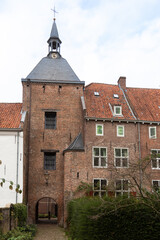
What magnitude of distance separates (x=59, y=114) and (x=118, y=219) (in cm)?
1562

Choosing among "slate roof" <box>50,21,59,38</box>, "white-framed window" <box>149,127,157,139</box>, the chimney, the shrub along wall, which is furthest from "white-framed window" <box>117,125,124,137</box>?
the shrub along wall

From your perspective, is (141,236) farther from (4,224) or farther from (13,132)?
(13,132)

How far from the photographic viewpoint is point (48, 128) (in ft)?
91.6

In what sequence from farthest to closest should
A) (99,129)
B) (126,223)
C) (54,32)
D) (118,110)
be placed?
(54,32) < (118,110) < (99,129) < (126,223)

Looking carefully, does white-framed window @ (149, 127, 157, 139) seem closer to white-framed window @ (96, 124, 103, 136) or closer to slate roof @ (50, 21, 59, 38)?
white-framed window @ (96, 124, 103, 136)

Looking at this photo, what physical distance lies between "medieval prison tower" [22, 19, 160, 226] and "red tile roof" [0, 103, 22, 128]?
2.76 feet

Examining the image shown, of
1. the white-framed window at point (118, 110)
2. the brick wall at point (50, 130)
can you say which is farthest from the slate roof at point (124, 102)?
the brick wall at point (50, 130)

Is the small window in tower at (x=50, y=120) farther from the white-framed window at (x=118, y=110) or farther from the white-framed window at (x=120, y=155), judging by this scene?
the white-framed window at (x=120, y=155)

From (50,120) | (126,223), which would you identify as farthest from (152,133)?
(126,223)

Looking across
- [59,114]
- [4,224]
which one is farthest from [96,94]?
[4,224]

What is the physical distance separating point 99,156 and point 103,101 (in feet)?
19.8

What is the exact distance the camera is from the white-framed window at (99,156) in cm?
2591

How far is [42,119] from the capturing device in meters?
27.8

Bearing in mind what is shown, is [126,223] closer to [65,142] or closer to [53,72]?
[65,142]
